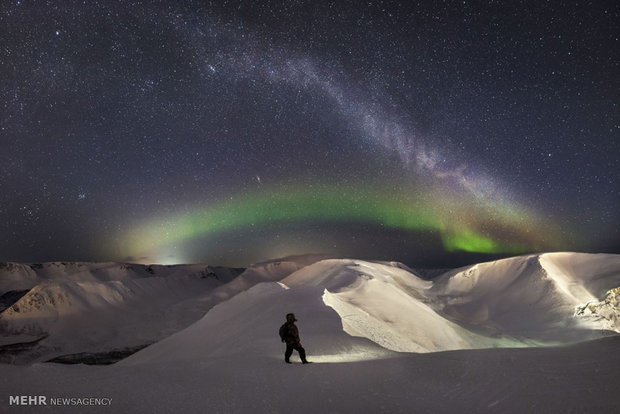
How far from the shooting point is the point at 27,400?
5.69 m

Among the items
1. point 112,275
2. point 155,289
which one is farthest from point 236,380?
point 112,275

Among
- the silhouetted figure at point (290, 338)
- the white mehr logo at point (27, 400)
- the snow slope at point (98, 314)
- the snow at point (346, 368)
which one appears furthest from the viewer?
the snow slope at point (98, 314)

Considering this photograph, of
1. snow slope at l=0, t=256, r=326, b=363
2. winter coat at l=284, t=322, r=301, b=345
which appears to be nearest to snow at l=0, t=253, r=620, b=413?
winter coat at l=284, t=322, r=301, b=345

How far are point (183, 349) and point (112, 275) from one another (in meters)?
166

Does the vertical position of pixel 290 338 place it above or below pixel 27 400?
above

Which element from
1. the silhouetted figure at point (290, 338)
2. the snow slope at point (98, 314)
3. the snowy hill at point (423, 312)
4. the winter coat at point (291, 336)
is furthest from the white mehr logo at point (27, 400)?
the snow slope at point (98, 314)

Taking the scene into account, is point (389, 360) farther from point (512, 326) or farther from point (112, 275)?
point (112, 275)

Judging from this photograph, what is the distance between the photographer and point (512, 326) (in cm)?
3067

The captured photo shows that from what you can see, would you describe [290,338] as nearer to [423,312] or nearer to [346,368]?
[346,368]

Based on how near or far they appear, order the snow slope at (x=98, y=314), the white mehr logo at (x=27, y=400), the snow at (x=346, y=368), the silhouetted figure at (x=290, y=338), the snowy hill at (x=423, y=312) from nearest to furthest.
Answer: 1. the white mehr logo at (x=27, y=400)
2. the snow at (x=346, y=368)
3. the silhouetted figure at (x=290, y=338)
4. the snowy hill at (x=423, y=312)
5. the snow slope at (x=98, y=314)

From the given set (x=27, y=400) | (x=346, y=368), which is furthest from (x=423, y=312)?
(x=27, y=400)

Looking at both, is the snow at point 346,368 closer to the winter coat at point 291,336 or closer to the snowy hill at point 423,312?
the snowy hill at point 423,312

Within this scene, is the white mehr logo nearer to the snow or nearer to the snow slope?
the snow

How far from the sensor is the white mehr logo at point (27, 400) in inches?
220
